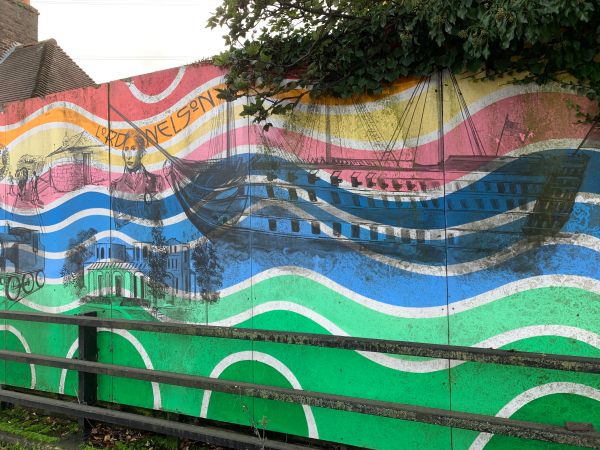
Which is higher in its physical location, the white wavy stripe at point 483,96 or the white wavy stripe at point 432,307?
the white wavy stripe at point 483,96

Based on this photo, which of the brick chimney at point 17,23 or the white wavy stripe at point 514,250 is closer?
the white wavy stripe at point 514,250

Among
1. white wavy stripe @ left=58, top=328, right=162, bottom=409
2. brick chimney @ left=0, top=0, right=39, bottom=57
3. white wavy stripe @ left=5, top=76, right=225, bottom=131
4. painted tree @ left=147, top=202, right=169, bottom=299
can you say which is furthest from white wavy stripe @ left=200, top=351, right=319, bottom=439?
brick chimney @ left=0, top=0, right=39, bottom=57

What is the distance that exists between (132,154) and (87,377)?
2050 millimetres

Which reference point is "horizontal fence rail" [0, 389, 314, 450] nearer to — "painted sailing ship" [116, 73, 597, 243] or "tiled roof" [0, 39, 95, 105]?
"painted sailing ship" [116, 73, 597, 243]

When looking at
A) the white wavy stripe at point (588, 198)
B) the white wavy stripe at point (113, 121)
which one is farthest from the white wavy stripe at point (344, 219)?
the white wavy stripe at point (113, 121)

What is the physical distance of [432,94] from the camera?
340 cm

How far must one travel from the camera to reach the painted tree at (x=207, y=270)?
4.09 metres

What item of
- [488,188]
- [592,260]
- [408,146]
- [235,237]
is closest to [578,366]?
[592,260]

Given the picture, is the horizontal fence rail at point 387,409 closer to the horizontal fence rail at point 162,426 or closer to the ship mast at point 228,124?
the horizontal fence rail at point 162,426

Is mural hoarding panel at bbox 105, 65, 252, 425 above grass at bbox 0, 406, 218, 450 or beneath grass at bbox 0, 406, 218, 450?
above

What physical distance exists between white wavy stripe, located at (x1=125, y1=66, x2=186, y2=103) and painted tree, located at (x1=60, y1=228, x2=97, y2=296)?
132 cm

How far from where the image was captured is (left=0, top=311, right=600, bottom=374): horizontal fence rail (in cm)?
284

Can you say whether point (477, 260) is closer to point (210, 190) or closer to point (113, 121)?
point (210, 190)

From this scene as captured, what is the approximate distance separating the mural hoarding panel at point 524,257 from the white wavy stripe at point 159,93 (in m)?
2.36
